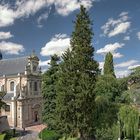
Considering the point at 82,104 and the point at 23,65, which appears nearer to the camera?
the point at 82,104

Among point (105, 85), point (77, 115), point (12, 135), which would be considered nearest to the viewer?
point (77, 115)

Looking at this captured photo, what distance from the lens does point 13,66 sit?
70.5 metres

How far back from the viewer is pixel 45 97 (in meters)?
48.7

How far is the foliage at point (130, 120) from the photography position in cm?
3681

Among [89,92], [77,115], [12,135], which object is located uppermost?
[89,92]

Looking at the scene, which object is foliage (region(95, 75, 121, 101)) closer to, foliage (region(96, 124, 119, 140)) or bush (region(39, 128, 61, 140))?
foliage (region(96, 124, 119, 140))

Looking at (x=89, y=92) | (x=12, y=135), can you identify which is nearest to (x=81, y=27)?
(x=89, y=92)

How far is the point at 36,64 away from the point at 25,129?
14805 mm

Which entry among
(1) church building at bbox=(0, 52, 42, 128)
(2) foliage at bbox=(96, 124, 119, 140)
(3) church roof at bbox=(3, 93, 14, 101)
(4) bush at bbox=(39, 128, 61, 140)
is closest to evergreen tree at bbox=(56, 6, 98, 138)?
(2) foliage at bbox=(96, 124, 119, 140)

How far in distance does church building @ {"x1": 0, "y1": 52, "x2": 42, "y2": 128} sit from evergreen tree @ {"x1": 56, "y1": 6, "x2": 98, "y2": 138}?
30730mm

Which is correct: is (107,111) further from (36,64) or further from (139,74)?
(36,64)

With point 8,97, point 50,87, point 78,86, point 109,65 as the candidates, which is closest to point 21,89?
point 8,97

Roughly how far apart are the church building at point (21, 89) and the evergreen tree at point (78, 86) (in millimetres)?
30730

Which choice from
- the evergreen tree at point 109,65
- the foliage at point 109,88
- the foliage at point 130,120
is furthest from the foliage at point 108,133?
the evergreen tree at point 109,65
